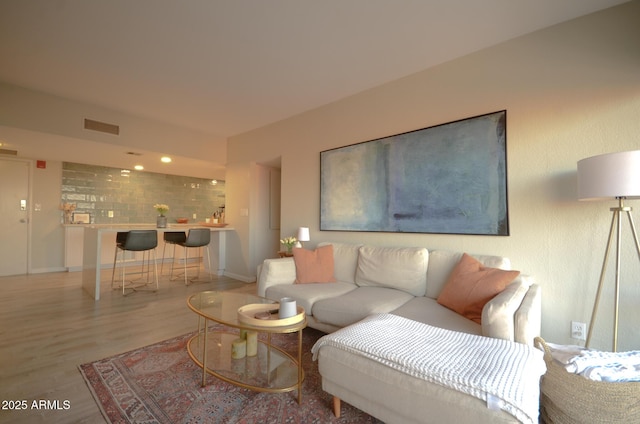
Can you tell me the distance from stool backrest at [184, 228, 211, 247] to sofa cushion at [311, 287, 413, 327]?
300 centimetres

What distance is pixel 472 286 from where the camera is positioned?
201 cm

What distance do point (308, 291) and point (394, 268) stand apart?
85cm

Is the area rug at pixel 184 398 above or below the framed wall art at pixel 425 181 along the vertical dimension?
below

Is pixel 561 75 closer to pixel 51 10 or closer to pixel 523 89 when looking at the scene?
pixel 523 89

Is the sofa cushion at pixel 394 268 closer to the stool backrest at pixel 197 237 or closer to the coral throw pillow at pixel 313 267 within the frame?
the coral throw pillow at pixel 313 267

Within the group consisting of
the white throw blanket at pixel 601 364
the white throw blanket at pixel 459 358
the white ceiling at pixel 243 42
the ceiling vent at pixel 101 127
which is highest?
the white ceiling at pixel 243 42

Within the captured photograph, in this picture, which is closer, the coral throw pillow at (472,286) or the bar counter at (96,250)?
the coral throw pillow at (472,286)

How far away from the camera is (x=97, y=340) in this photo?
2.44 metres

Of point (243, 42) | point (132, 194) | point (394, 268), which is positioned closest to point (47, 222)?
point (132, 194)

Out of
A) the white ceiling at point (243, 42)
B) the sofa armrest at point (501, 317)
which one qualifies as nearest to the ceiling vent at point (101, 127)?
the white ceiling at point (243, 42)

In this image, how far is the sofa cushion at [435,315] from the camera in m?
1.83

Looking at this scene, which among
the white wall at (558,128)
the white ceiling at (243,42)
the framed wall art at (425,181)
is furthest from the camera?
the framed wall art at (425,181)

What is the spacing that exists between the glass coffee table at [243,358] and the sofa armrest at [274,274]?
0.47 m

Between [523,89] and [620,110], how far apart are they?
633 millimetres
